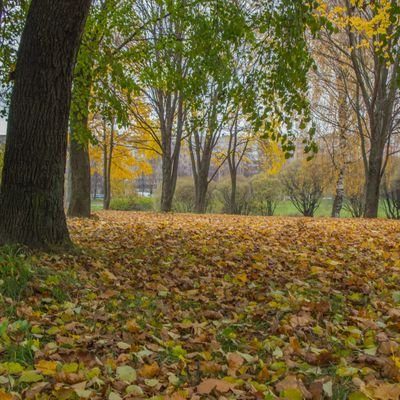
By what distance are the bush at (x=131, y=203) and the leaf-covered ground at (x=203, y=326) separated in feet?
67.7

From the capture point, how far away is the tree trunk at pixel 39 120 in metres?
4.04

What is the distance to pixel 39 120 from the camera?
4.17 meters

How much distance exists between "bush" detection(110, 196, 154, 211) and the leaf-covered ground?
2065 cm

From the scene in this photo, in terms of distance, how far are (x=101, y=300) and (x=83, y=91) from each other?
160 inches

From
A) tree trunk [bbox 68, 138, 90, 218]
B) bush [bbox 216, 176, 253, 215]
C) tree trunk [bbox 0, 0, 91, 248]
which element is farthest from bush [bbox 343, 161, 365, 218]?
tree trunk [bbox 0, 0, 91, 248]

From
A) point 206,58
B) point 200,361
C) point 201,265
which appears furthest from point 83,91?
point 200,361

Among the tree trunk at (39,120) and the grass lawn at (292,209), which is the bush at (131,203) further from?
the tree trunk at (39,120)

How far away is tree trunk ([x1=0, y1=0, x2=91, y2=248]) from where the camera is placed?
13.3ft

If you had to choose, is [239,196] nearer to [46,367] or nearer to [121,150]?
[121,150]

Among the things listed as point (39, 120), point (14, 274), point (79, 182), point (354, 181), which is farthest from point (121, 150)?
point (14, 274)

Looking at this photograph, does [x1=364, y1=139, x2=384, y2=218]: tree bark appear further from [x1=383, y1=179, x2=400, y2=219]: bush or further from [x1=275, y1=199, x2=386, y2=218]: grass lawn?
[x1=275, y1=199, x2=386, y2=218]: grass lawn

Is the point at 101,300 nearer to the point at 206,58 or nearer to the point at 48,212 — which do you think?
the point at 48,212

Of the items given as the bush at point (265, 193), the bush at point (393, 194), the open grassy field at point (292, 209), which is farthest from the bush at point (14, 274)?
the open grassy field at point (292, 209)

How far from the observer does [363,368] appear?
88.9 inches
